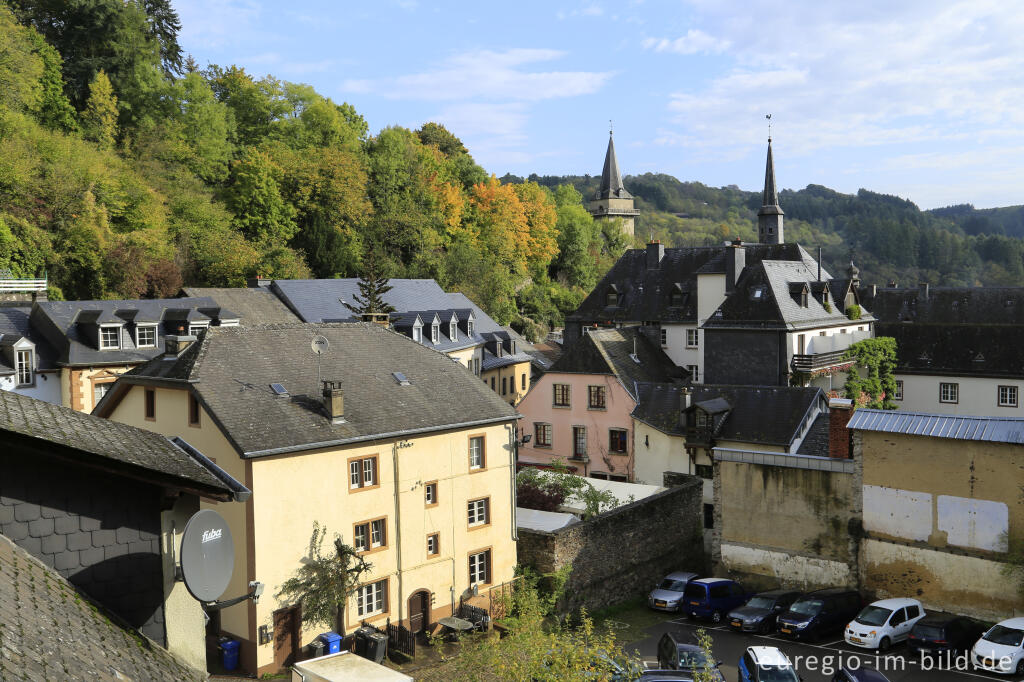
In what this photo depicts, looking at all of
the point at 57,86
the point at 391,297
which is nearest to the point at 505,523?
the point at 391,297

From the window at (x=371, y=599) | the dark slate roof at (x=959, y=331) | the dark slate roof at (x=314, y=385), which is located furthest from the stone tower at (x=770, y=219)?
the window at (x=371, y=599)

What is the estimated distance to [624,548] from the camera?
2575 cm

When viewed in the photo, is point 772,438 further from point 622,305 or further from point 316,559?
point 622,305

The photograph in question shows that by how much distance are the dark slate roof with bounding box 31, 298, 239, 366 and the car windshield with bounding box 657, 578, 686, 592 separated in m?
23.0

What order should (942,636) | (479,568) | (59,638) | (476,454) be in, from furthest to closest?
(476,454) → (479,568) → (942,636) → (59,638)

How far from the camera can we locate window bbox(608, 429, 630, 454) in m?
34.2

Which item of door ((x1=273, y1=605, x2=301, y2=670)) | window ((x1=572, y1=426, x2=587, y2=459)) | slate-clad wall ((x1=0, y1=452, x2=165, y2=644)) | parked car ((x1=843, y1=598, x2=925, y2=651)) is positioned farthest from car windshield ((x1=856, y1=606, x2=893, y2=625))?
slate-clad wall ((x1=0, y1=452, x2=165, y2=644))

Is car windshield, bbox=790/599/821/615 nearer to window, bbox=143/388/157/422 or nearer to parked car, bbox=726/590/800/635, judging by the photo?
parked car, bbox=726/590/800/635

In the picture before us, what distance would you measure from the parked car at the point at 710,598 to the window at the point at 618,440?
1060cm

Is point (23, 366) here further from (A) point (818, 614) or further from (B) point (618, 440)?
(A) point (818, 614)

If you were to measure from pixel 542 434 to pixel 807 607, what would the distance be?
1653 cm

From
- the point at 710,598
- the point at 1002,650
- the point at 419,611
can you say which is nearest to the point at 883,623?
the point at 1002,650

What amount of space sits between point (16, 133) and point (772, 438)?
42559mm

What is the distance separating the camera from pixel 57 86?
52.8 metres
